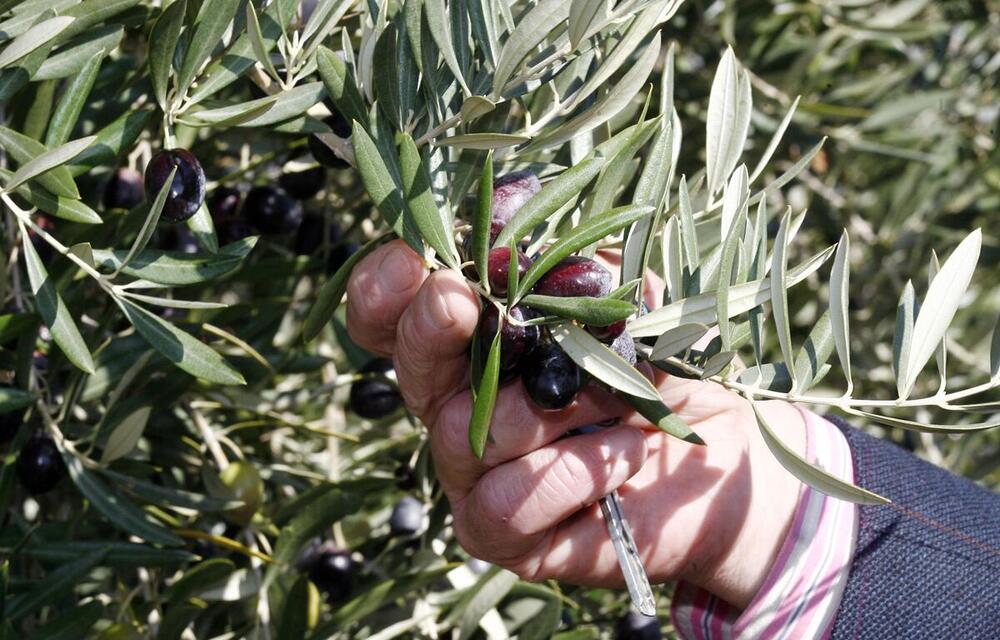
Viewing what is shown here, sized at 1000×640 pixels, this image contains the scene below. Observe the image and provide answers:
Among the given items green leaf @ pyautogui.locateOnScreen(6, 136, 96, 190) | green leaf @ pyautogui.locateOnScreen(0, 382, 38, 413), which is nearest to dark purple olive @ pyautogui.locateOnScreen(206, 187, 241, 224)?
green leaf @ pyautogui.locateOnScreen(0, 382, 38, 413)

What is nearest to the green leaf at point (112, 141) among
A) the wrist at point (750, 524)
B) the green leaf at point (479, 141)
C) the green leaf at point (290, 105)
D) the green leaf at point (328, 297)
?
the green leaf at point (290, 105)

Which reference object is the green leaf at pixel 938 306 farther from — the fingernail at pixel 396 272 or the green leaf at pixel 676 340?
the fingernail at pixel 396 272

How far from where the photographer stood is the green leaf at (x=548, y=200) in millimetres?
896

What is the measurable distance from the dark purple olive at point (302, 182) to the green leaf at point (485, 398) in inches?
27.6

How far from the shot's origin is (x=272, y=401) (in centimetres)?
163

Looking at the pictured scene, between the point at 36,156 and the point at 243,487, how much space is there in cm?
61

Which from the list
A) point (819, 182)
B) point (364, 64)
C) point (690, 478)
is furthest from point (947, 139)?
point (364, 64)

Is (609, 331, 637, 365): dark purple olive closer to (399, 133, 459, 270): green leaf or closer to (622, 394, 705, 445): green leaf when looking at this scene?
(622, 394, 705, 445): green leaf

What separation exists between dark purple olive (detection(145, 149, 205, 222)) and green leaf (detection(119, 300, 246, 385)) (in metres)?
0.10

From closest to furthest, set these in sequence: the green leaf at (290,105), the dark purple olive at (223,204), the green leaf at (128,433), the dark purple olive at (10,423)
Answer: the green leaf at (290,105) < the green leaf at (128,433) < the dark purple olive at (10,423) < the dark purple olive at (223,204)

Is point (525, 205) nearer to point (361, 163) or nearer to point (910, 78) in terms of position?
point (361, 163)

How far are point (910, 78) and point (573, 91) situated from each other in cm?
178

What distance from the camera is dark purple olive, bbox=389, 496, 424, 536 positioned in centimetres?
161

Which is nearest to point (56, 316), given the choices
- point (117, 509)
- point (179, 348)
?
point (179, 348)
